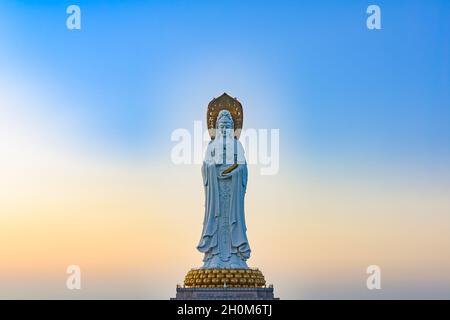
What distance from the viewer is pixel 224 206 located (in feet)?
207

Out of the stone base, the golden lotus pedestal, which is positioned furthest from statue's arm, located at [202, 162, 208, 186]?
the stone base

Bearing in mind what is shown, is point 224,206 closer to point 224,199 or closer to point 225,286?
point 224,199

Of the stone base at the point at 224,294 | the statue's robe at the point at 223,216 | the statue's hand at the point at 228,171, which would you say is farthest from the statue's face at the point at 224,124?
the stone base at the point at 224,294

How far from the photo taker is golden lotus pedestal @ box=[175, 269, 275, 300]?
2404 inches

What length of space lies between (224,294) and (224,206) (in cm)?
381

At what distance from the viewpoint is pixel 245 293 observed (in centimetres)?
6106

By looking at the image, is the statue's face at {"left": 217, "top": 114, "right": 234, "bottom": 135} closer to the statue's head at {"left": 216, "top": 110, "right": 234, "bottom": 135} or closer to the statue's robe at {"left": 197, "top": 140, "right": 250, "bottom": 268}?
the statue's head at {"left": 216, "top": 110, "right": 234, "bottom": 135}

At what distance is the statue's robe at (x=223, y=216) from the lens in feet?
205

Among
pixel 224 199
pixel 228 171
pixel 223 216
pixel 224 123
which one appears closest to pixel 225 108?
pixel 224 123
